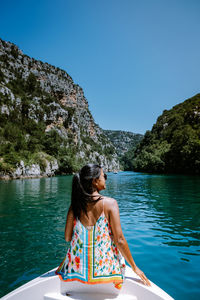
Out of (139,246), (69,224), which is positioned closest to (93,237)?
(69,224)

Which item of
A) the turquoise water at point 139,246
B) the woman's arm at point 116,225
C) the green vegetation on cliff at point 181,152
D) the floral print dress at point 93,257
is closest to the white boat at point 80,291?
the floral print dress at point 93,257

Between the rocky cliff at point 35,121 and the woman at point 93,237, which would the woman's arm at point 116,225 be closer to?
the woman at point 93,237

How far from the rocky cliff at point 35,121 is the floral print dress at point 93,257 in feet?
142

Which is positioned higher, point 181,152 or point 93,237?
point 181,152

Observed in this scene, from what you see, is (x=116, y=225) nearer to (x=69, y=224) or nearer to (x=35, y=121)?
(x=69, y=224)

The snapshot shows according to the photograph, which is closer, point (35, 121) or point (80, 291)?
point (80, 291)

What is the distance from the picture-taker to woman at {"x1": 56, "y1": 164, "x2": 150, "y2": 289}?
204cm

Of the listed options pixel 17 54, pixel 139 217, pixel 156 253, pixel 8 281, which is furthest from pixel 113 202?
pixel 17 54

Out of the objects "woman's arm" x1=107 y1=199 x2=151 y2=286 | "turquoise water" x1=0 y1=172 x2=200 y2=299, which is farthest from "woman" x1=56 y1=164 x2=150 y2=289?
"turquoise water" x1=0 y1=172 x2=200 y2=299

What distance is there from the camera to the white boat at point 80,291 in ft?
6.66

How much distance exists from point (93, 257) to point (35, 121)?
265 feet

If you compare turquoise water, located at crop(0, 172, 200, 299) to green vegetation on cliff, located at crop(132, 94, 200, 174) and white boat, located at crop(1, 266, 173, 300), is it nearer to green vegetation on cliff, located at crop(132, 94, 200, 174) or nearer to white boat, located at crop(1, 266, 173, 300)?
white boat, located at crop(1, 266, 173, 300)

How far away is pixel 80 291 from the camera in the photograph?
207 centimetres

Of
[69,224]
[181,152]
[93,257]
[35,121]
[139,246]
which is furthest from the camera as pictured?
[35,121]
